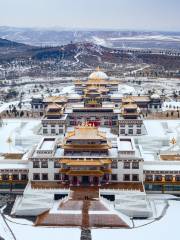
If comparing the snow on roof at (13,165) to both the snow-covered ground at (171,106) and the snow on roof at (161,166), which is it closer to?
the snow on roof at (161,166)

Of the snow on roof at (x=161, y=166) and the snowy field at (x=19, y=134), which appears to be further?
the snowy field at (x=19, y=134)

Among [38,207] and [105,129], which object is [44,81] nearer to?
[105,129]

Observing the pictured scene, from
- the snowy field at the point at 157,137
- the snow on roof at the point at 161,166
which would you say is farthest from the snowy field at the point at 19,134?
the snow on roof at the point at 161,166

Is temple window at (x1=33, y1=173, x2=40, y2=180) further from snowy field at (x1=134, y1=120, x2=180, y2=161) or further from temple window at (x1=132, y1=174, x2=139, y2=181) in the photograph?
snowy field at (x1=134, y1=120, x2=180, y2=161)

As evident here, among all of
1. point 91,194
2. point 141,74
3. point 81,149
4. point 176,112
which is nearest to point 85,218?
point 91,194

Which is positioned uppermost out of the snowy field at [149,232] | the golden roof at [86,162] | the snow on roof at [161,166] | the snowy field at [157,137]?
the golden roof at [86,162]

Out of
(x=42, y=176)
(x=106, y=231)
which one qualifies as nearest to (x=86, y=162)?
(x=42, y=176)
